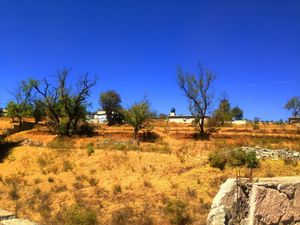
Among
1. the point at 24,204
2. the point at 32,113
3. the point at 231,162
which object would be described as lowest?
the point at 24,204

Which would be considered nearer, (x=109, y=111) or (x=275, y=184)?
(x=275, y=184)

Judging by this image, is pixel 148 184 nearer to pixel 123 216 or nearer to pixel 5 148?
pixel 123 216

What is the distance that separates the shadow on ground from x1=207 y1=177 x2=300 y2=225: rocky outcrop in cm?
2012

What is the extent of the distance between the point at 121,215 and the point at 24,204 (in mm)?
4581

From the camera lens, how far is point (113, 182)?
16.1 metres

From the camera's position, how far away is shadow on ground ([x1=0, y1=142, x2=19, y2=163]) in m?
23.1

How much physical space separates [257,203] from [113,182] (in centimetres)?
1188

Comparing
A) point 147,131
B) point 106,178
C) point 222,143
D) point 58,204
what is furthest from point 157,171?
point 147,131

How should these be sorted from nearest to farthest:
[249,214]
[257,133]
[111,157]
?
[249,214]
[111,157]
[257,133]

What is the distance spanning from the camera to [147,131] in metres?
32.4

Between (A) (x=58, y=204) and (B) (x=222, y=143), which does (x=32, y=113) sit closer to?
(B) (x=222, y=143)

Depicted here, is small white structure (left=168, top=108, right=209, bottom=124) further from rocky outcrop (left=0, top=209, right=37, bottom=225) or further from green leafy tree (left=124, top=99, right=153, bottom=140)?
rocky outcrop (left=0, top=209, right=37, bottom=225)

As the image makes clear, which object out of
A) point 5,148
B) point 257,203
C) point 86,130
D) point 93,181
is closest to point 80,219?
point 257,203

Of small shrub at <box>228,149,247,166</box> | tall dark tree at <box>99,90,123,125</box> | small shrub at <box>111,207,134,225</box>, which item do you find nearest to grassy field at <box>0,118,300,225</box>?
small shrub at <box>111,207,134,225</box>
